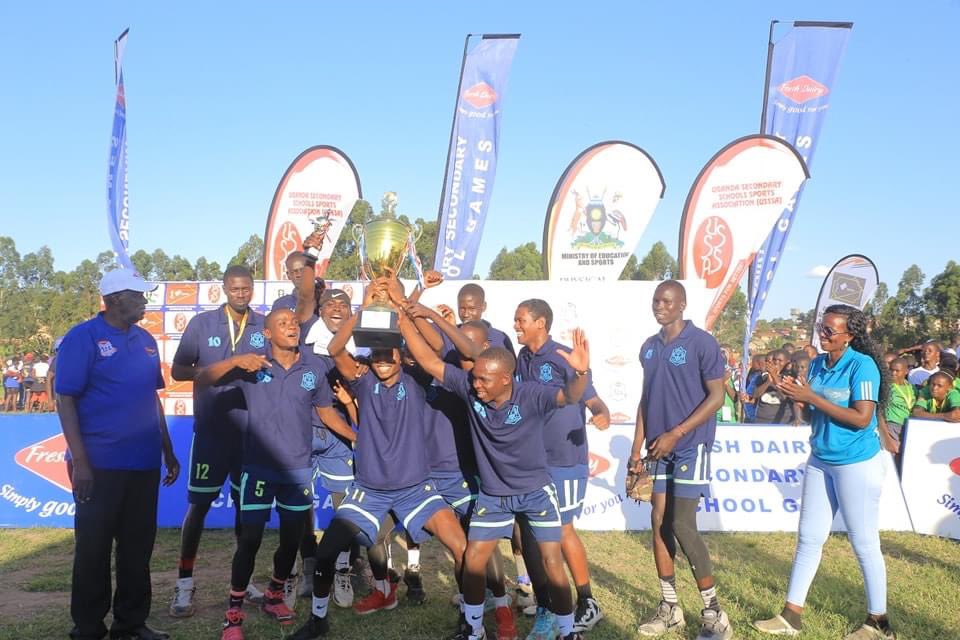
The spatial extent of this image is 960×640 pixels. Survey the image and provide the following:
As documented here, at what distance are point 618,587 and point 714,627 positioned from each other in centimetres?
118

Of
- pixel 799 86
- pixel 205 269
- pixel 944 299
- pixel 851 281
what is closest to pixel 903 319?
pixel 944 299

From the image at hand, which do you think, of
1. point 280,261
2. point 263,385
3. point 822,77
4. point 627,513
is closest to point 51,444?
point 263,385

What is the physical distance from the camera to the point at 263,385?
13.8 feet

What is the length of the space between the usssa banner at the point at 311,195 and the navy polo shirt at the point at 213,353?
8437 mm

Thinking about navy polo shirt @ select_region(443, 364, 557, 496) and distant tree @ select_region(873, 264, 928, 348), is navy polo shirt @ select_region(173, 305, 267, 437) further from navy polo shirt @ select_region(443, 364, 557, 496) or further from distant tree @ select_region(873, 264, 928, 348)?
distant tree @ select_region(873, 264, 928, 348)

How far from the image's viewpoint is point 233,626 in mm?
4094

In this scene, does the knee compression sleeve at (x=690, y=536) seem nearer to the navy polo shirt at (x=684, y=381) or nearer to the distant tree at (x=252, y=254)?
the navy polo shirt at (x=684, y=381)

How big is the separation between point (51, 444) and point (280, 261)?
22.6 ft

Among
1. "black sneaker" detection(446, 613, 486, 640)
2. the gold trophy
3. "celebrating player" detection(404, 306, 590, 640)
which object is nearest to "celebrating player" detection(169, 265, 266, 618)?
the gold trophy

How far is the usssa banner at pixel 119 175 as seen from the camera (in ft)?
42.0

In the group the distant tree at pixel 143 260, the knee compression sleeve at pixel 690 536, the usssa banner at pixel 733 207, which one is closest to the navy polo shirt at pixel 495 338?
the knee compression sleeve at pixel 690 536

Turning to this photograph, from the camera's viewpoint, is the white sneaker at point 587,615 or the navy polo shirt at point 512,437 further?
the white sneaker at point 587,615

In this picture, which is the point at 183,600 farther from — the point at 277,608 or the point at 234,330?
the point at 234,330

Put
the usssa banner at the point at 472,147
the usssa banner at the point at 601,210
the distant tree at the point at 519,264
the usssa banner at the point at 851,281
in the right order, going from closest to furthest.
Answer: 1. the usssa banner at the point at 601,210
2. the usssa banner at the point at 472,147
3. the usssa banner at the point at 851,281
4. the distant tree at the point at 519,264
